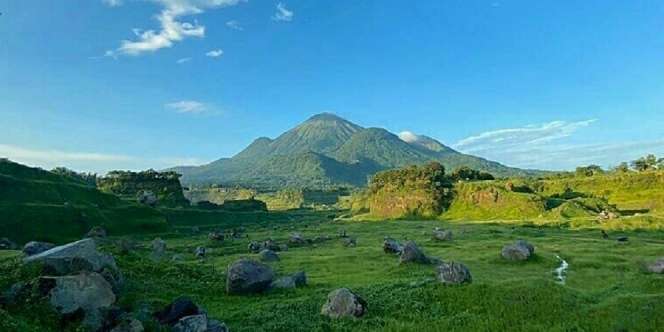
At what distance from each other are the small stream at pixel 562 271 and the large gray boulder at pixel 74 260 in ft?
106

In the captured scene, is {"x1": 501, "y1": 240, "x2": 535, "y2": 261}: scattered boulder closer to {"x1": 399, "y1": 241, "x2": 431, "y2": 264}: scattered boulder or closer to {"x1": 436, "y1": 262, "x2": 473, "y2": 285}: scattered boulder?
{"x1": 399, "y1": 241, "x2": 431, "y2": 264}: scattered boulder

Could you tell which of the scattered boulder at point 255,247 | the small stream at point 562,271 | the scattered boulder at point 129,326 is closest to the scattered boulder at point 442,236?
the small stream at point 562,271

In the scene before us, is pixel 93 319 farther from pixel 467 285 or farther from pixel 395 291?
pixel 467 285

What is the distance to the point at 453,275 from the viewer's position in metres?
35.2

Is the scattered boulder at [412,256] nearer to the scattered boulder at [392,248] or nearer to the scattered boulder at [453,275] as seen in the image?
the scattered boulder at [392,248]

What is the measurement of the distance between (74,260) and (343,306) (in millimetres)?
15502

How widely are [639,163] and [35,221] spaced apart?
168 m

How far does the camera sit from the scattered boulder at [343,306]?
2962 centimetres

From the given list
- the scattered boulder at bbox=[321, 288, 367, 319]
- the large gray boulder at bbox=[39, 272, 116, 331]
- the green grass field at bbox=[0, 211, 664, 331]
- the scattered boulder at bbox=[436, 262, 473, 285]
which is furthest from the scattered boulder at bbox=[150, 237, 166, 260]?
the scattered boulder at bbox=[321, 288, 367, 319]

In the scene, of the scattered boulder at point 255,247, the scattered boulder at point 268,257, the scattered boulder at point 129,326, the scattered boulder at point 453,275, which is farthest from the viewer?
the scattered boulder at point 255,247

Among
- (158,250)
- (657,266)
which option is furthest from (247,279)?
(158,250)

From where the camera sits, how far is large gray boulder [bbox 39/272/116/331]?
81.6ft

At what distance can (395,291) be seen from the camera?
34.8 m

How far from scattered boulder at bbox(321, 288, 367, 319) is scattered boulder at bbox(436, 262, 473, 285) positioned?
23.5 ft
